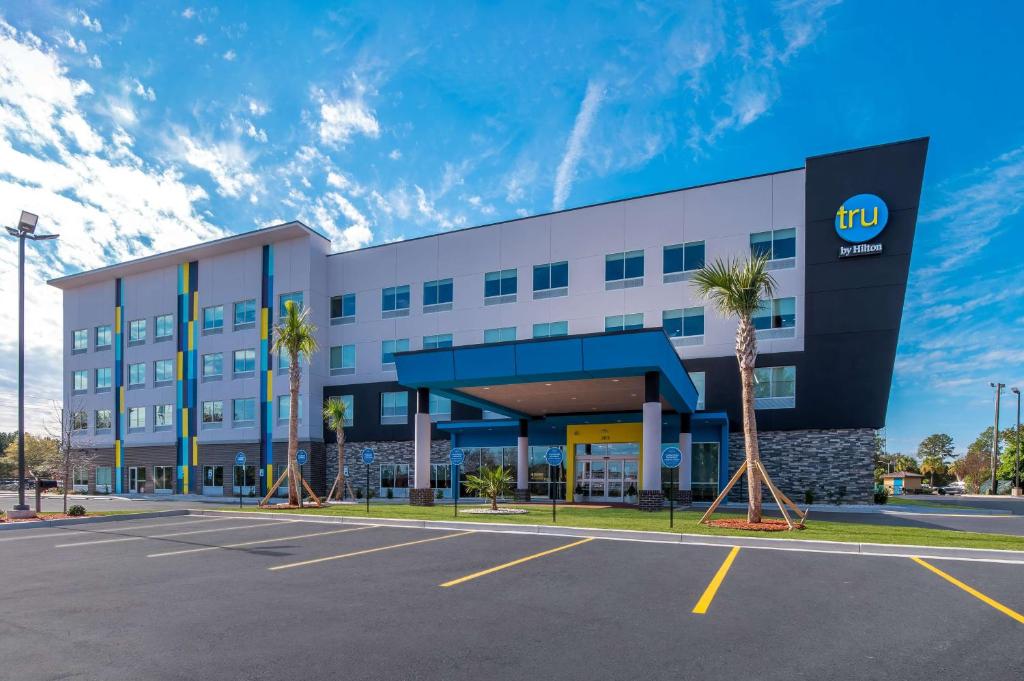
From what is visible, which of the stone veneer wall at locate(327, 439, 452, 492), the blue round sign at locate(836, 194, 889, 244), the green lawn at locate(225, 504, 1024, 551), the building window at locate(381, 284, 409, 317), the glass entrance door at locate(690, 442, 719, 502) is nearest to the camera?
the green lawn at locate(225, 504, 1024, 551)

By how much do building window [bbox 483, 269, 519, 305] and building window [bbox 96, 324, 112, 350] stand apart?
33466 millimetres

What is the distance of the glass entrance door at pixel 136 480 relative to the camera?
1842 inches

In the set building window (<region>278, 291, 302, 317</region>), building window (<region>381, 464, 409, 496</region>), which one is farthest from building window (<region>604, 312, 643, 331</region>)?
building window (<region>278, 291, 302, 317</region>)

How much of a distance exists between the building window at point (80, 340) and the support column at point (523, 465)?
40168mm

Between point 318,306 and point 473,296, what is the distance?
11700 millimetres

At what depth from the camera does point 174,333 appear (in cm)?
4647

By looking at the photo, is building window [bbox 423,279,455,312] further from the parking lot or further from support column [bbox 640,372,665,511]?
the parking lot

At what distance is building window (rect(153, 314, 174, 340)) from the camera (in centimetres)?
4678

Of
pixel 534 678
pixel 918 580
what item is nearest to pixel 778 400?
pixel 918 580

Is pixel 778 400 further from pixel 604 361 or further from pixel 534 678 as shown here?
pixel 534 678

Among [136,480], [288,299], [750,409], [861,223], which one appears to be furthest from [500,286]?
[136,480]

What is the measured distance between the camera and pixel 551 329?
35344mm

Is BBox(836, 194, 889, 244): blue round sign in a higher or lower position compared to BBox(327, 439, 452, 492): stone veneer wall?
higher

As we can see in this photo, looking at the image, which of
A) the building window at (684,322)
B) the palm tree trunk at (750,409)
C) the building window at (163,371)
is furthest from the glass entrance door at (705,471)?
the building window at (163,371)
